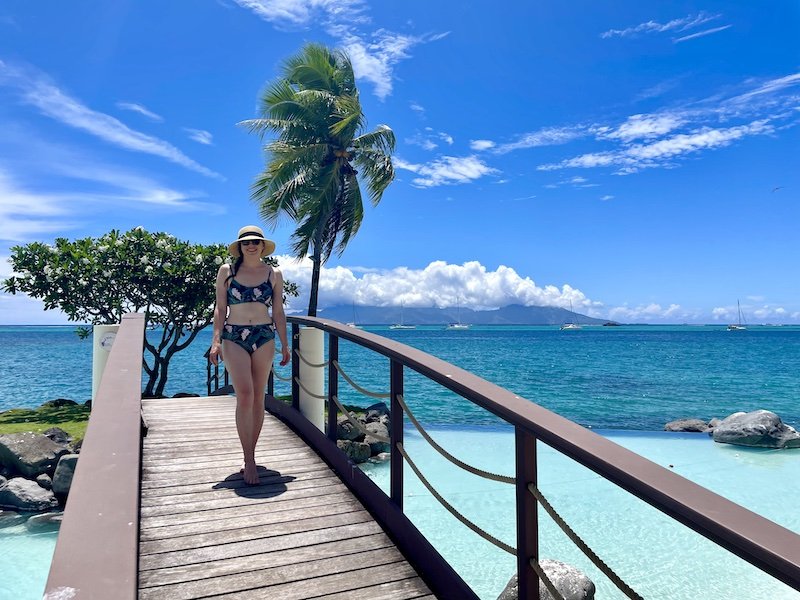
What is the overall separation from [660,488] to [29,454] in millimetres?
10673

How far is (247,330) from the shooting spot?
4.06 m

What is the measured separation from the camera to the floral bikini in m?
4.05

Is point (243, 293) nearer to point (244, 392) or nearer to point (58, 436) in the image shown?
point (244, 392)

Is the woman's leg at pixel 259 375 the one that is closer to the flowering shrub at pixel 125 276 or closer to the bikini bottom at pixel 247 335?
the bikini bottom at pixel 247 335

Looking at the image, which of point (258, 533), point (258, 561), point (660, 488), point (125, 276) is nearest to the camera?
point (660, 488)

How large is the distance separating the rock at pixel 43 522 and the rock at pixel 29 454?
1.14 m

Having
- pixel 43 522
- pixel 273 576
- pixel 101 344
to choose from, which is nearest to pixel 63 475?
pixel 43 522

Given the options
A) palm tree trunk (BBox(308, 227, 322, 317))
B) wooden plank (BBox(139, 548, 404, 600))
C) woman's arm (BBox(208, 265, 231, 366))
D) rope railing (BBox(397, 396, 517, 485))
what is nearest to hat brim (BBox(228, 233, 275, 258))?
woman's arm (BBox(208, 265, 231, 366))

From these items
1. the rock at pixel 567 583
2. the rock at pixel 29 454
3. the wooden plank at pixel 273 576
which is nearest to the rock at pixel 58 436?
the rock at pixel 29 454

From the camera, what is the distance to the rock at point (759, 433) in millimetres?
14748

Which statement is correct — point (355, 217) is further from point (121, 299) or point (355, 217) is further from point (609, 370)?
point (609, 370)

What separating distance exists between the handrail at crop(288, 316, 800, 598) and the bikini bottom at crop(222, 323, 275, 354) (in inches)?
75.2

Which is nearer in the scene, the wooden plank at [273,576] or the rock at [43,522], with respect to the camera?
the wooden plank at [273,576]

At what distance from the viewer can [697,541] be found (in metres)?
Answer: 8.12
